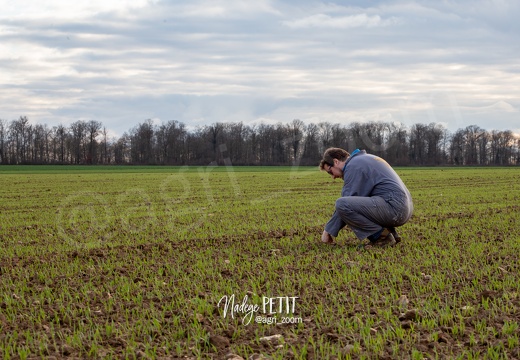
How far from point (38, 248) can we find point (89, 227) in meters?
2.98

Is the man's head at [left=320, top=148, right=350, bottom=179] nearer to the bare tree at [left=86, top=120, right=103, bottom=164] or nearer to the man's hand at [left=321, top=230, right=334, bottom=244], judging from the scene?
the man's hand at [left=321, top=230, right=334, bottom=244]

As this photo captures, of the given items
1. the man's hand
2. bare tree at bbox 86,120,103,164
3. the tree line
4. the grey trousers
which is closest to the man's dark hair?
the grey trousers

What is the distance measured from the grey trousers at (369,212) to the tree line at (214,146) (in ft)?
188

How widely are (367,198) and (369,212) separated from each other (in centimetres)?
23

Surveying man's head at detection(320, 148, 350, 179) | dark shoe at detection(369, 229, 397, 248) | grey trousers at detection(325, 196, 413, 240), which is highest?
man's head at detection(320, 148, 350, 179)

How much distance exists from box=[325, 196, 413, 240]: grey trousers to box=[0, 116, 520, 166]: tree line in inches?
2260

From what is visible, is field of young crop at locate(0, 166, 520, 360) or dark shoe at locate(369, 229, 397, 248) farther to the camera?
dark shoe at locate(369, 229, 397, 248)

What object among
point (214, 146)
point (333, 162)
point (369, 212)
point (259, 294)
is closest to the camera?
point (259, 294)

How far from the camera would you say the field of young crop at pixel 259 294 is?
17.2 ft

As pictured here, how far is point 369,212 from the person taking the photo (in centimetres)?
966

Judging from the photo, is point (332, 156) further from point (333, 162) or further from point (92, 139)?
point (92, 139)

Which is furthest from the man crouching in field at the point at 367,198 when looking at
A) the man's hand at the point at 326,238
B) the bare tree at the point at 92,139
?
the bare tree at the point at 92,139

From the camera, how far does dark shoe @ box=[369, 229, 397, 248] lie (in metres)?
9.93

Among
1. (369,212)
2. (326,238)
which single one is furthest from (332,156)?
(326,238)
